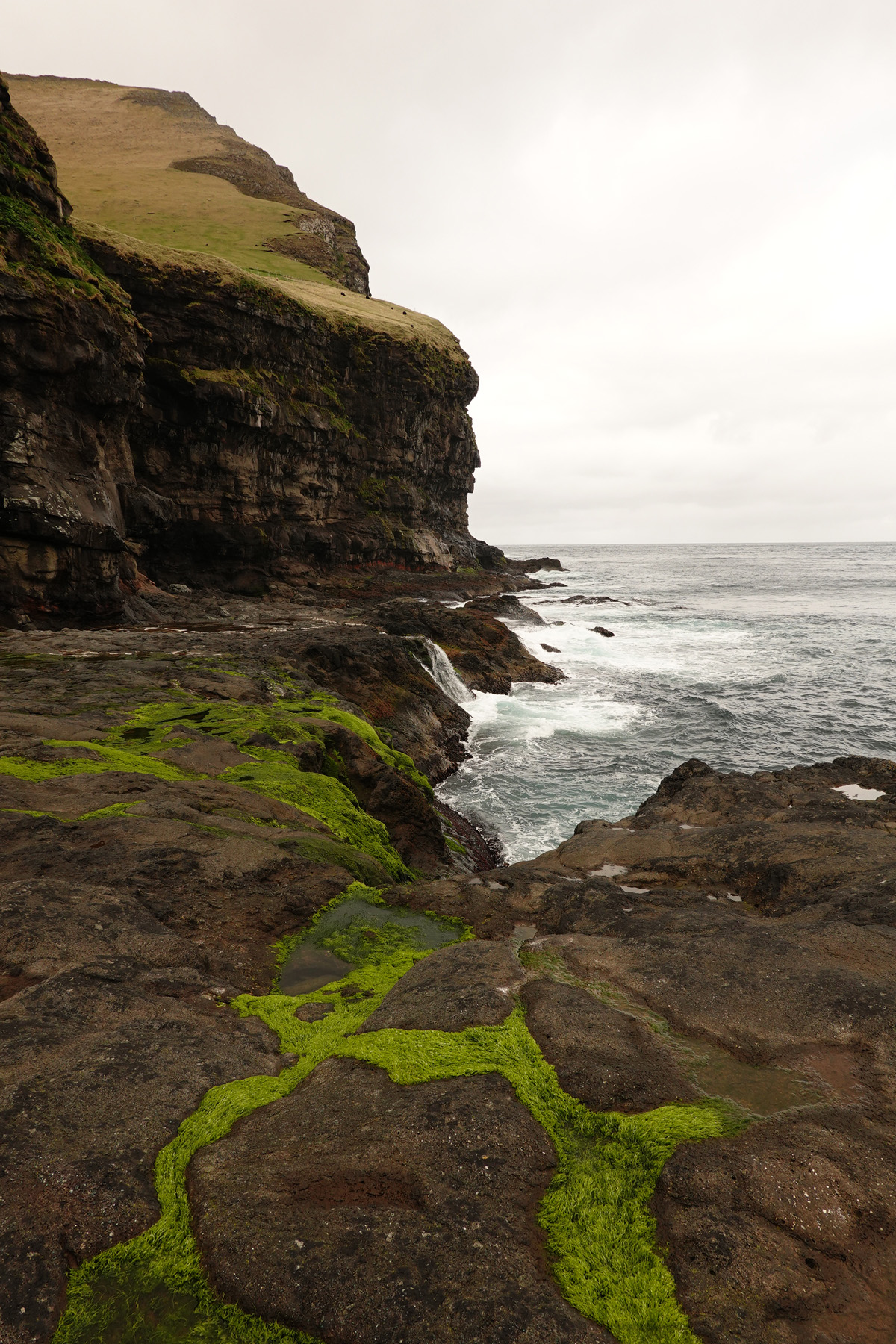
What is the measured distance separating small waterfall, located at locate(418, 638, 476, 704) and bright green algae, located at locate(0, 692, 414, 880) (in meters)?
13.4

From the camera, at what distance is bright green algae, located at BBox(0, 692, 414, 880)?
10992 millimetres

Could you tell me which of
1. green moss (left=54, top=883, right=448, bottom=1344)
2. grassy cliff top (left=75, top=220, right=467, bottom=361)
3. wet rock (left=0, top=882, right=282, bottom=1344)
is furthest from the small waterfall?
grassy cliff top (left=75, top=220, right=467, bottom=361)

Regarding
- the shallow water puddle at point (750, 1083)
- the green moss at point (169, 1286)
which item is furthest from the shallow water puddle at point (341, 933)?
the shallow water puddle at point (750, 1083)

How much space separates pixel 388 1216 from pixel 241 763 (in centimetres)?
963

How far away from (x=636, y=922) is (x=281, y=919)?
4965 mm

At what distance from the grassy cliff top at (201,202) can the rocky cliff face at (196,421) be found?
160 centimetres

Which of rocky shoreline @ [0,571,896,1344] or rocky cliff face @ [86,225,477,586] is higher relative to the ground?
rocky cliff face @ [86,225,477,586]

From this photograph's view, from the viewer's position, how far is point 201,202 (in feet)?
232

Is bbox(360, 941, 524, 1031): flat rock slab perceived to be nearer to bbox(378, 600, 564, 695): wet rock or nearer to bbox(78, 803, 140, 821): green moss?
bbox(78, 803, 140, 821): green moss

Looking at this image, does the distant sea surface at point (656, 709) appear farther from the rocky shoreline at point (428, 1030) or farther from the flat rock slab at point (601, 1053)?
the flat rock slab at point (601, 1053)

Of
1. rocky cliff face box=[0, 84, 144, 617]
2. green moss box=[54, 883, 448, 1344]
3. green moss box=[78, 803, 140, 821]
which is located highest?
rocky cliff face box=[0, 84, 144, 617]

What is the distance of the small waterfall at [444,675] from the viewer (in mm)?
29219

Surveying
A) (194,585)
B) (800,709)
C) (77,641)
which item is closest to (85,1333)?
(77,641)

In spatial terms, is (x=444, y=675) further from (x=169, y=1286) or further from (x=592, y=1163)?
(x=169, y=1286)
